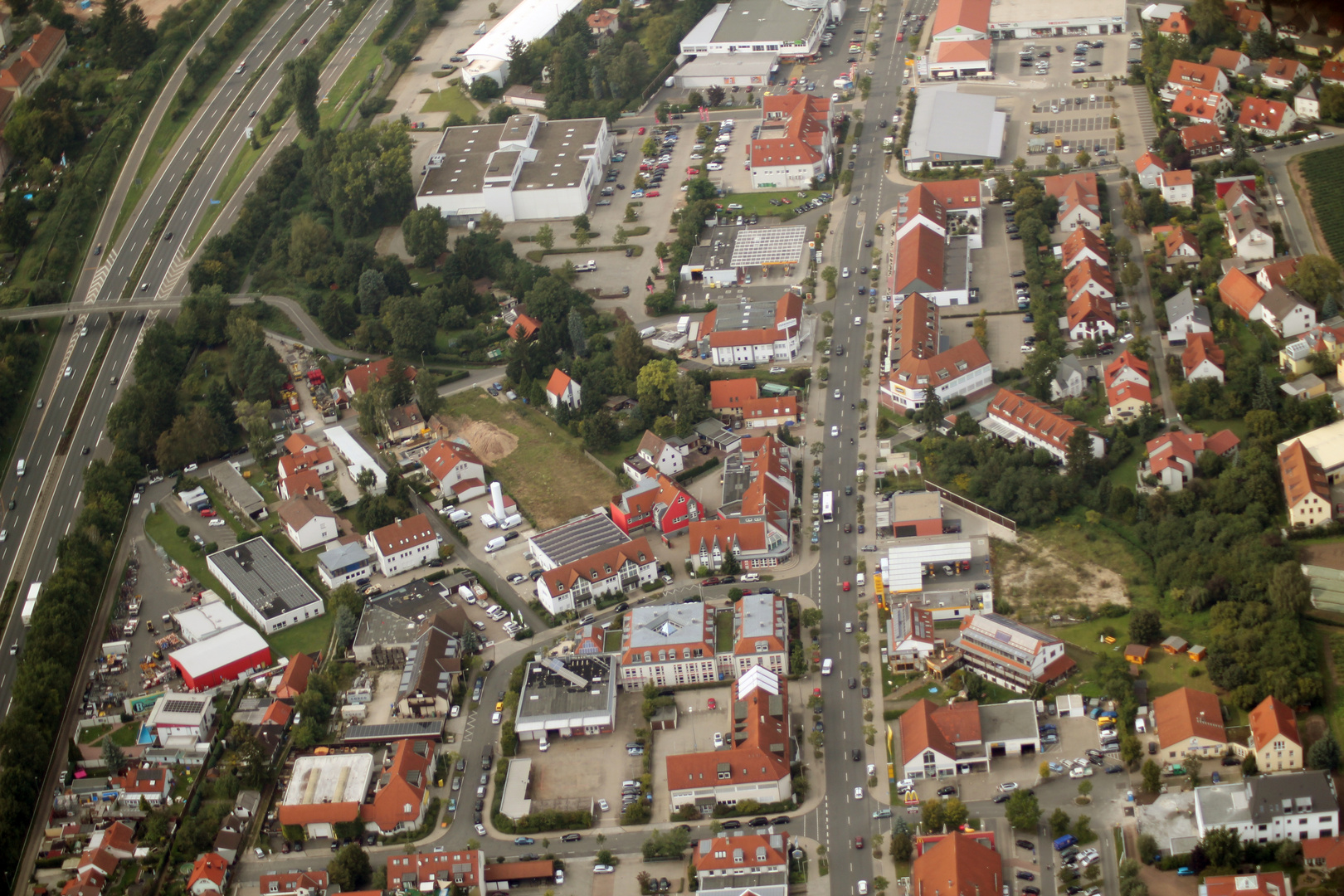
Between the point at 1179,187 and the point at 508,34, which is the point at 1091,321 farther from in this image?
the point at 508,34

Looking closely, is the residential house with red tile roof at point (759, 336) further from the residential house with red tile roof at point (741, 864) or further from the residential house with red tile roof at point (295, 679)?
the residential house with red tile roof at point (741, 864)

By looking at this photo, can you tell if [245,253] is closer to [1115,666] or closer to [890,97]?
[890,97]

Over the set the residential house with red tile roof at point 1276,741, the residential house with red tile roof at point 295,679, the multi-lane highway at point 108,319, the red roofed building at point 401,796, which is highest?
the residential house with red tile roof at point 1276,741

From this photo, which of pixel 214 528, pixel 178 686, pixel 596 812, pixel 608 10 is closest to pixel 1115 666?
pixel 596 812

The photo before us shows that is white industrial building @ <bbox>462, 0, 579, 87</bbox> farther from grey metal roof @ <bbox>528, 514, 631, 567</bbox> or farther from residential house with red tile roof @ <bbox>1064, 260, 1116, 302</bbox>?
grey metal roof @ <bbox>528, 514, 631, 567</bbox>

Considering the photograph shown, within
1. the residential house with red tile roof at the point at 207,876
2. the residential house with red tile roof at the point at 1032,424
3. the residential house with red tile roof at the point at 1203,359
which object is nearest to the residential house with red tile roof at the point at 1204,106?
the residential house with red tile roof at the point at 1203,359

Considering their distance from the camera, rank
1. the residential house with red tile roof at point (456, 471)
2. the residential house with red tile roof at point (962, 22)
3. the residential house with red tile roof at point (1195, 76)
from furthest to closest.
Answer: the residential house with red tile roof at point (962, 22)
the residential house with red tile roof at point (1195, 76)
the residential house with red tile roof at point (456, 471)
